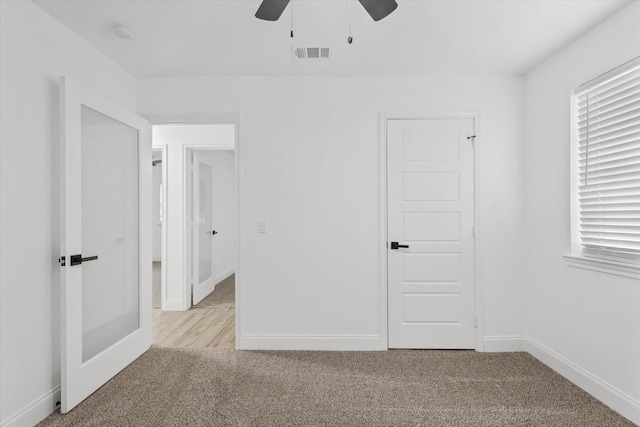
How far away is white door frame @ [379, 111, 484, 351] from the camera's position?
10.4 ft

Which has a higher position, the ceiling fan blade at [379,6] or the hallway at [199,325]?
the ceiling fan blade at [379,6]

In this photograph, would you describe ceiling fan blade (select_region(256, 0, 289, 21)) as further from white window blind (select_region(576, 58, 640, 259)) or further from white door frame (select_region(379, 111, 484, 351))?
white window blind (select_region(576, 58, 640, 259))

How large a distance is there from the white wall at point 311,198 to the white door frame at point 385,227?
54 millimetres

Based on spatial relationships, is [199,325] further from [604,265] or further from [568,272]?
[604,265]

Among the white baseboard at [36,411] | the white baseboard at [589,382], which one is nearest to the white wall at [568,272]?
the white baseboard at [589,382]

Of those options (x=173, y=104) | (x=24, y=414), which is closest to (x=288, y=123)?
(x=173, y=104)

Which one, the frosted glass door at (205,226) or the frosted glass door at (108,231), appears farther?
the frosted glass door at (205,226)

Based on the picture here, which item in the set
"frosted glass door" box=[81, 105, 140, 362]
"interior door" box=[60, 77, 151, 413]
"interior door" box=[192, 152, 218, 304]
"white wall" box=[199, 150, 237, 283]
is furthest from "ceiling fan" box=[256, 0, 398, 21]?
"white wall" box=[199, 150, 237, 283]

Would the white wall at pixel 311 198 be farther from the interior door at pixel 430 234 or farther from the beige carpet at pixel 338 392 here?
the beige carpet at pixel 338 392

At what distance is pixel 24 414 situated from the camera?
2012 millimetres

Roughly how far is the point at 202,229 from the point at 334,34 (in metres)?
3.62

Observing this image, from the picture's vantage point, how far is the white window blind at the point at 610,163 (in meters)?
2.11

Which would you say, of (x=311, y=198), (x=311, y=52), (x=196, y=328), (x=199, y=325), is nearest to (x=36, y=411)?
(x=196, y=328)

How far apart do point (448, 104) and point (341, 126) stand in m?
0.99
